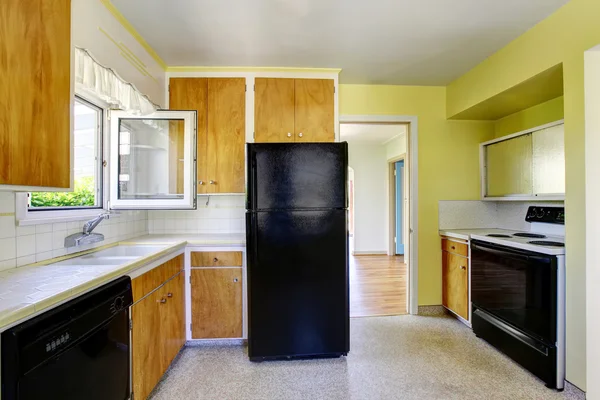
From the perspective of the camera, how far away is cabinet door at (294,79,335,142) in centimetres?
276

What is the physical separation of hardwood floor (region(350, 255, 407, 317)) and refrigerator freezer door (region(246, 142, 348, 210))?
1641mm

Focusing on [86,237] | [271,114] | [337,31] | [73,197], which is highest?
[337,31]

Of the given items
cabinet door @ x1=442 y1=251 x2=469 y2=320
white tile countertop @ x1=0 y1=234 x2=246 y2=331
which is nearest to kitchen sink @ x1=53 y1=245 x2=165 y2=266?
white tile countertop @ x1=0 y1=234 x2=246 y2=331

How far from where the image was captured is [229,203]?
2.98m

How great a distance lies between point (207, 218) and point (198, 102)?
3.71 feet

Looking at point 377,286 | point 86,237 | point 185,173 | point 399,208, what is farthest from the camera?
point 399,208

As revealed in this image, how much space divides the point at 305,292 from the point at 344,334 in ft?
1.48

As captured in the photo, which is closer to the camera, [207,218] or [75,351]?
[75,351]

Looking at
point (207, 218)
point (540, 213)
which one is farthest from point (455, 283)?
point (207, 218)

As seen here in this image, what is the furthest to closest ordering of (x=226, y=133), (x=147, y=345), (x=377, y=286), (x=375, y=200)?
(x=375, y=200)
(x=377, y=286)
(x=226, y=133)
(x=147, y=345)

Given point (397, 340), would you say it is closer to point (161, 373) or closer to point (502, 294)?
point (502, 294)

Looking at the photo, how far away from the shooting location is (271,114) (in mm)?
2750

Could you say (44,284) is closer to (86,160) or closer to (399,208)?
(86,160)

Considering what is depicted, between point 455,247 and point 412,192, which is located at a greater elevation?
point 412,192
